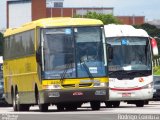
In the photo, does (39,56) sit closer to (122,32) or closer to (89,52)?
(89,52)

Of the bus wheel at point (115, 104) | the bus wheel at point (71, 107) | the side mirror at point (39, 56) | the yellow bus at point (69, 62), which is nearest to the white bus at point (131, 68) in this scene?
the bus wheel at point (115, 104)

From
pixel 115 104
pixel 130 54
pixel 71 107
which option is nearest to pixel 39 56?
pixel 71 107

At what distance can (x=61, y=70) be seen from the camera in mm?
31062

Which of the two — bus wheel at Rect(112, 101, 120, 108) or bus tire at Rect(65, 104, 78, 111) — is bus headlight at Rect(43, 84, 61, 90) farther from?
bus wheel at Rect(112, 101, 120, 108)

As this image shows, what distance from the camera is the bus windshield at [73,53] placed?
1226 inches

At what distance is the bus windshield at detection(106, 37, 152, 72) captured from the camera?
37281 millimetres

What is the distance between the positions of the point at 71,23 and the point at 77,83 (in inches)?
91.2


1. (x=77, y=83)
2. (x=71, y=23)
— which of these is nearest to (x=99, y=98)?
(x=77, y=83)

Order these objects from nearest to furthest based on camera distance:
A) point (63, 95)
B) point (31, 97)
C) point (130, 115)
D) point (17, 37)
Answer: point (130, 115)
point (63, 95)
point (31, 97)
point (17, 37)

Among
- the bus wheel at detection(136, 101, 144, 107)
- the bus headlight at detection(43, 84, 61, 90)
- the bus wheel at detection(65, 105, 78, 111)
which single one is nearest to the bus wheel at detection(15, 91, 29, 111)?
the bus wheel at detection(65, 105, 78, 111)

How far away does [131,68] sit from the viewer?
123 ft

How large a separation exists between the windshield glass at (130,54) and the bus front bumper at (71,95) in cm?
600

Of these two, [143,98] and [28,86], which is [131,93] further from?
[28,86]

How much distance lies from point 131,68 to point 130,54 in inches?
24.6
